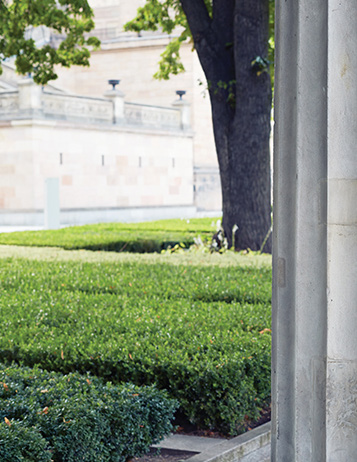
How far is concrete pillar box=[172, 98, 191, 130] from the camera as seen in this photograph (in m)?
34.2

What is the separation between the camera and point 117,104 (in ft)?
101

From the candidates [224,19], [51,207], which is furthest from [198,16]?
[51,207]

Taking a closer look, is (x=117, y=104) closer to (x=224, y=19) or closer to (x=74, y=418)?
(x=224, y=19)

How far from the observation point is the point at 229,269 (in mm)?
8297

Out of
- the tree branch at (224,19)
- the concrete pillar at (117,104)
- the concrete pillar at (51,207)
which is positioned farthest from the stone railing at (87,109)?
the tree branch at (224,19)

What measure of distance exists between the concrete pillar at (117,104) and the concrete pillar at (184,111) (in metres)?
3.83

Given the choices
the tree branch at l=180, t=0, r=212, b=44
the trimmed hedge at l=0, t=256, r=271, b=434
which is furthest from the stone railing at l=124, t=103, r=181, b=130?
the trimmed hedge at l=0, t=256, r=271, b=434

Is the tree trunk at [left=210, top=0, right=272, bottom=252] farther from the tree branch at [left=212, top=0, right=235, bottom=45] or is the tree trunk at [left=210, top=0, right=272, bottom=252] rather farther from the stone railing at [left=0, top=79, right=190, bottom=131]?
the stone railing at [left=0, top=79, right=190, bottom=131]

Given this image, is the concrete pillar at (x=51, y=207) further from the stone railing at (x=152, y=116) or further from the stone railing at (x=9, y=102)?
the stone railing at (x=152, y=116)

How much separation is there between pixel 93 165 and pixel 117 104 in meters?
2.80

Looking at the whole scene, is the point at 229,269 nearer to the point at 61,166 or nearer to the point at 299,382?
the point at 299,382

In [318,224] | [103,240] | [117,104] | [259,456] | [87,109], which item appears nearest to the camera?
[318,224]

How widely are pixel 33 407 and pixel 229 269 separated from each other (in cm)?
518

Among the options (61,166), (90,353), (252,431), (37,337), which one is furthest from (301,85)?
(61,166)
